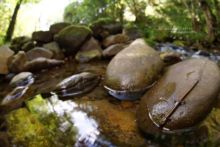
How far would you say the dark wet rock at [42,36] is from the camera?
371 inches

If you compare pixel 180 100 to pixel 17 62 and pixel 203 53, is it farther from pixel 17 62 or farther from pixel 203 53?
pixel 17 62

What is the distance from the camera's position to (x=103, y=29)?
9.74 metres

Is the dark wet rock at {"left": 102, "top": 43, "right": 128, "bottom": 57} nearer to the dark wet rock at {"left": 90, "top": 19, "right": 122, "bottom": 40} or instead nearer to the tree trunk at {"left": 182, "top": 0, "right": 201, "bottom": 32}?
the dark wet rock at {"left": 90, "top": 19, "right": 122, "bottom": 40}

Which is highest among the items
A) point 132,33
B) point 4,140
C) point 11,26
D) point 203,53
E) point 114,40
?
point 11,26

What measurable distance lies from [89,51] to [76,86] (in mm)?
2594

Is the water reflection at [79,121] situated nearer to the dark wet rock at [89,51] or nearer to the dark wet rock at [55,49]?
the dark wet rock at [89,51]

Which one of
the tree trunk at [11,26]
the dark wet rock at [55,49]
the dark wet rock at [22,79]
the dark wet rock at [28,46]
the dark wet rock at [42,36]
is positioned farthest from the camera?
the tree trunk at [11,26]

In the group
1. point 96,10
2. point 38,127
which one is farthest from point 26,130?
point 96,10

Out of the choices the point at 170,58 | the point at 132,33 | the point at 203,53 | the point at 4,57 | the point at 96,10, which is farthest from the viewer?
the point at 96,10

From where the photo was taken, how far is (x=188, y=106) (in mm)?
4656

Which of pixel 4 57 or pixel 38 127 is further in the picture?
pixel 4 57

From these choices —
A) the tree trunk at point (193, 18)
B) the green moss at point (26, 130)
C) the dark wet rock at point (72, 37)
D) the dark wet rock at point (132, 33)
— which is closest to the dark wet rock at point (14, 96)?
the green moss at point (26, 130)

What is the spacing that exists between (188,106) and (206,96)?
38 centimetres

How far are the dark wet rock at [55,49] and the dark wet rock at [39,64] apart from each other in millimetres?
457
